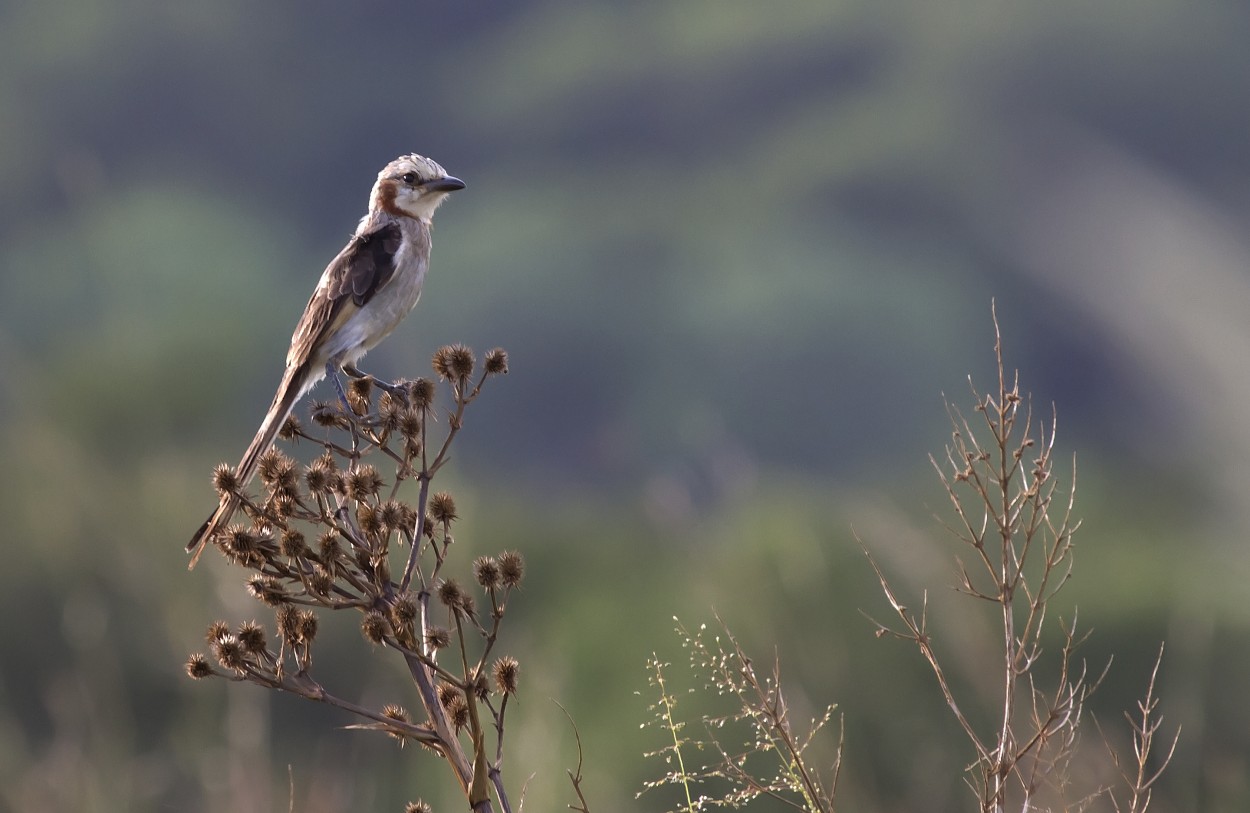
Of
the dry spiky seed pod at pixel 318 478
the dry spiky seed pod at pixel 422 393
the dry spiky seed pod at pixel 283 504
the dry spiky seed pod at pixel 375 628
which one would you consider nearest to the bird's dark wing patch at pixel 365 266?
the dry spiky seed pod at pixel 422 393

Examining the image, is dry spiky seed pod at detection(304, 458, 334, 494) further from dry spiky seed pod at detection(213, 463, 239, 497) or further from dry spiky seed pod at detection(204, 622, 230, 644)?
dry spiky seed pod at detection(204, 622, 230, 644)

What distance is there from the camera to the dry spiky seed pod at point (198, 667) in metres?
3.54

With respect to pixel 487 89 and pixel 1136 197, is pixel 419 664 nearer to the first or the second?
pixel 1136 197

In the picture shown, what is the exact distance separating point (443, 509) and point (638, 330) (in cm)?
4821

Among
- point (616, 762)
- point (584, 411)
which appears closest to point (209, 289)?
point (584, 411)

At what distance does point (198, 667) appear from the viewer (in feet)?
11.7

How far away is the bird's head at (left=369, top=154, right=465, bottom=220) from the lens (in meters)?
6.77

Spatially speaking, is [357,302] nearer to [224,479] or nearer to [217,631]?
[224,479]

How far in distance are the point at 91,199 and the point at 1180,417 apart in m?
35.8

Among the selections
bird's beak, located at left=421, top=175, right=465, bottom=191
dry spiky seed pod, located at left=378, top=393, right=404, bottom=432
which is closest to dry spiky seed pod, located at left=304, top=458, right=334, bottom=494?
dry spiky seed pod, located at left=378, top=393, right=404, bottom=432

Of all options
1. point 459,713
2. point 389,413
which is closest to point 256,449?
point 389,413

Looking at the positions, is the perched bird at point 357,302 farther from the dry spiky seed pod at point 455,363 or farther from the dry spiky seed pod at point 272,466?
the dry spiky seed pod at point 272,466

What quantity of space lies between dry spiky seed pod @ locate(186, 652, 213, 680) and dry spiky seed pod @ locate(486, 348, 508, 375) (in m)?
1.08

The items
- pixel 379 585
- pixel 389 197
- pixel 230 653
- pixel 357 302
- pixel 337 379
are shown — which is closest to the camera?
pixel 230 653
